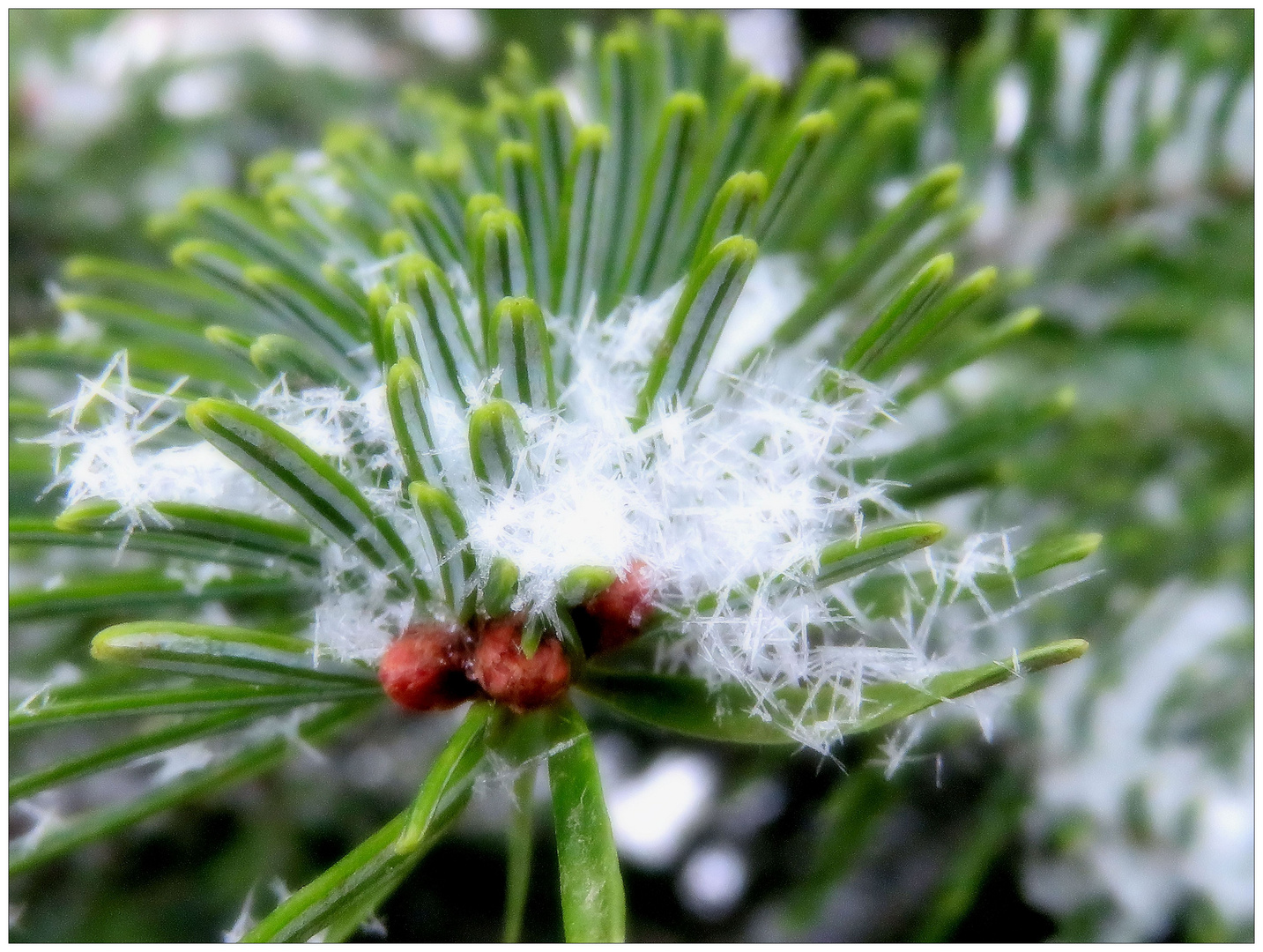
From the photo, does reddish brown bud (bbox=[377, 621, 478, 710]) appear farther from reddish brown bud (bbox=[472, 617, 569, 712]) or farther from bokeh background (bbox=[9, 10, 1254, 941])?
bokeh background (bbox=[9, 10, 1254, 941])

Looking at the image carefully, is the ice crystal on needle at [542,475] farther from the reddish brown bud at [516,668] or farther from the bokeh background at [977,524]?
the bokeh background at [977,524]

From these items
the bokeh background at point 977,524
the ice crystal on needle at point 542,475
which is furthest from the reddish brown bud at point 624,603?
the bokeh background at point 977,524

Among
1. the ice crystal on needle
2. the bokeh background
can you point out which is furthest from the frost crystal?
the bokeh background

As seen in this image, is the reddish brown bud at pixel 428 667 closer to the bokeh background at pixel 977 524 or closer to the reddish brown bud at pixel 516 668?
the reddish brown bud at pixel 516 668

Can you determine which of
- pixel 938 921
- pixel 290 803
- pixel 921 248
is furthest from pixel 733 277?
pixel 290 803

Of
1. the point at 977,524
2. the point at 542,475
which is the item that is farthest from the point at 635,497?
the point at 977,524

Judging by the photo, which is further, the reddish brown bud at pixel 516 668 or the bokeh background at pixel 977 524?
the bokeh background at pixel 977 524
